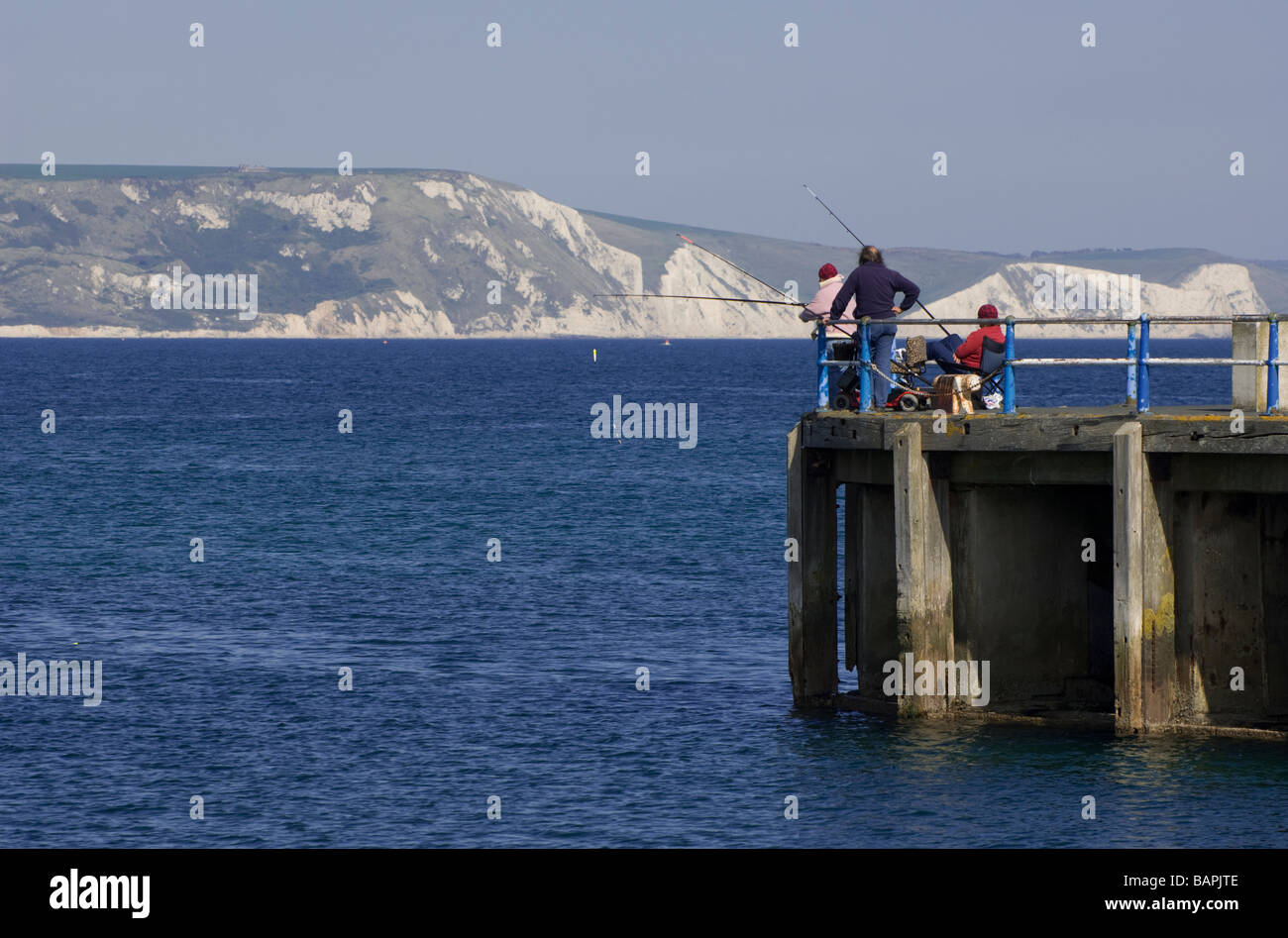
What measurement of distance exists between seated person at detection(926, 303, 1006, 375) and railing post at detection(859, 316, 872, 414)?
2.87ft

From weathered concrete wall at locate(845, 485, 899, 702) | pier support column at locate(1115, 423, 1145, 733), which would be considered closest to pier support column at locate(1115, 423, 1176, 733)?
pier support column at locate(1115, 423, 1145, 733)

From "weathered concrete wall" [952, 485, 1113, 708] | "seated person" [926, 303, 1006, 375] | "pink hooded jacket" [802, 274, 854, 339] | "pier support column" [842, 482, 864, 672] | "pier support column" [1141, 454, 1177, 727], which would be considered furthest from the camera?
"pier support column" [842, 482, 864, 672]

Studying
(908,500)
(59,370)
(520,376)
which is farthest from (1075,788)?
(59,370)

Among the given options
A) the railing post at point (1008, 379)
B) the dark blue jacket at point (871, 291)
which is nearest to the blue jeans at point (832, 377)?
the dark blue jacket at point (871, 291)

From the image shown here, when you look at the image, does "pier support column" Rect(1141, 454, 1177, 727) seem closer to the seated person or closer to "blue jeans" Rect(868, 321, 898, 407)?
the seated person

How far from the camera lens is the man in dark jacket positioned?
21.0 m

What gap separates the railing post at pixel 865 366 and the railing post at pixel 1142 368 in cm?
326

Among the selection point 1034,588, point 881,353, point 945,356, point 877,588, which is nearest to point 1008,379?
point 945,356

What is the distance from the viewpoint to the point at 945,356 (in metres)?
21.4

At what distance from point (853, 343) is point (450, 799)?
23.7 ft

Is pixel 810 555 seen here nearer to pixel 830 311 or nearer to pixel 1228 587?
pixel 830 311
